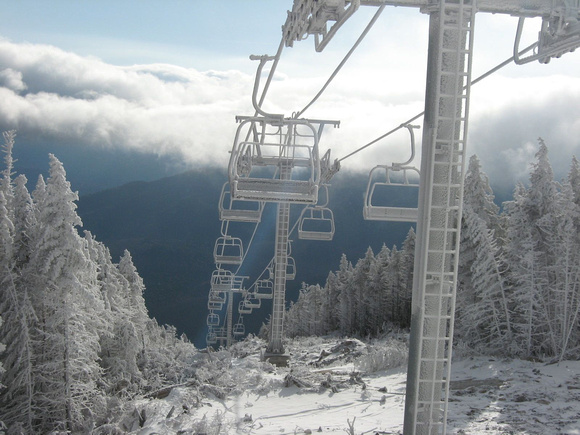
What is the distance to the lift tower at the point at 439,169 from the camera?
5535 mm

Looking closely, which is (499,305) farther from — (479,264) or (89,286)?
(89,286)

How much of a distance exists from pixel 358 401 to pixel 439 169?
9036 millimetres

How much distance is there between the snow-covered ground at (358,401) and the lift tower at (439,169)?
3210 millimetres

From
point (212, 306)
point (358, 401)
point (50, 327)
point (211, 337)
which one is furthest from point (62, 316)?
point (211, 337)

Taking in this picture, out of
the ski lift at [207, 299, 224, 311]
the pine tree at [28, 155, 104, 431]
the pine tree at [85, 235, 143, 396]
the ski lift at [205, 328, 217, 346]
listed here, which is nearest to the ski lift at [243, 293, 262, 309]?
the ski lift at [207, 299, 224, 311]

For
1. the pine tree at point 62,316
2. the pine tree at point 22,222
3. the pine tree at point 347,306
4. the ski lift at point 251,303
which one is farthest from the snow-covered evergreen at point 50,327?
the pine tree at point 347,306

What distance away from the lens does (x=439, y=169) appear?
571cm

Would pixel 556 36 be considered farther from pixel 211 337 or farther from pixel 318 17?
pixel 211 337

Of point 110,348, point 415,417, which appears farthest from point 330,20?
point 110,348

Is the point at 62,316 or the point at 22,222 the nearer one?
the point at 62,316

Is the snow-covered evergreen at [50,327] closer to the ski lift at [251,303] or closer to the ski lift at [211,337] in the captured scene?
the ski lift at [251,303]

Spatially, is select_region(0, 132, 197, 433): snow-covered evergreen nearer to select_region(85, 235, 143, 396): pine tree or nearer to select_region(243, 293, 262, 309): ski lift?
select_region(85, 235, 143, 396): pine tree

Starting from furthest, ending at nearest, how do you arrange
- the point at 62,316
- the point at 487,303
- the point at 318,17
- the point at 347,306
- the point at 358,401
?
the point at 347,306, the point at 487,303, the point at 62,316, the point at 358,401, the point at 318,17

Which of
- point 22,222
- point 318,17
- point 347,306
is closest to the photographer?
point 318,17
